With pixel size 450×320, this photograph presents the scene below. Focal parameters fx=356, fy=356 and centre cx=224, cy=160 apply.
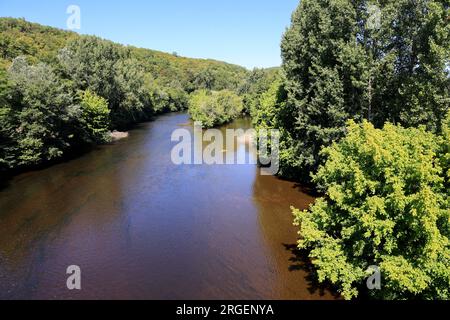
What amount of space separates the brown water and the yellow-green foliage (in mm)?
3100

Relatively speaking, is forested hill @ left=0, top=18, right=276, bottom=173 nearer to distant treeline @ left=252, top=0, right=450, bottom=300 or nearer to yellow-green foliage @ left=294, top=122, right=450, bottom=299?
distant treeline @ left=252, top=0, right=450, bottom=300

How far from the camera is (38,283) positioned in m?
18.3

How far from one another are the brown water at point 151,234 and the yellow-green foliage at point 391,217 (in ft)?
10.2

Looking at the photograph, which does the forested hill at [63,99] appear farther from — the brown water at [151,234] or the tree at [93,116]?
the brown water at [151,234]

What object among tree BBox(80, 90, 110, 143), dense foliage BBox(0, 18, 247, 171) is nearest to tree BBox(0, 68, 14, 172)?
dense foliage BBox(0, 18, 247, 171)

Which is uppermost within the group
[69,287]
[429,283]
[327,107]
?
[327,107]

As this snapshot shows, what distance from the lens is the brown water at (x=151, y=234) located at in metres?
18.1

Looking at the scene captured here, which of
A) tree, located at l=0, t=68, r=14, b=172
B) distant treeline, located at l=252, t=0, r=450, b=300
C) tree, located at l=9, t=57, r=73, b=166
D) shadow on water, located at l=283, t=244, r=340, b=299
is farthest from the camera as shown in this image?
tree, located at l=9, t=57, r=73, b=166

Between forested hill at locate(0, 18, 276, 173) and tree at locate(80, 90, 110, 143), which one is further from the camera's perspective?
tree at locate(80, 90, 110, 143)

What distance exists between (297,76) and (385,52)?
8027 millimetres

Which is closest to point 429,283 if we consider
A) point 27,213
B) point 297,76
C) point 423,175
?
point 423,175

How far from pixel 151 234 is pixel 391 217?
15337mm

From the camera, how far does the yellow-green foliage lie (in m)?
13.2
